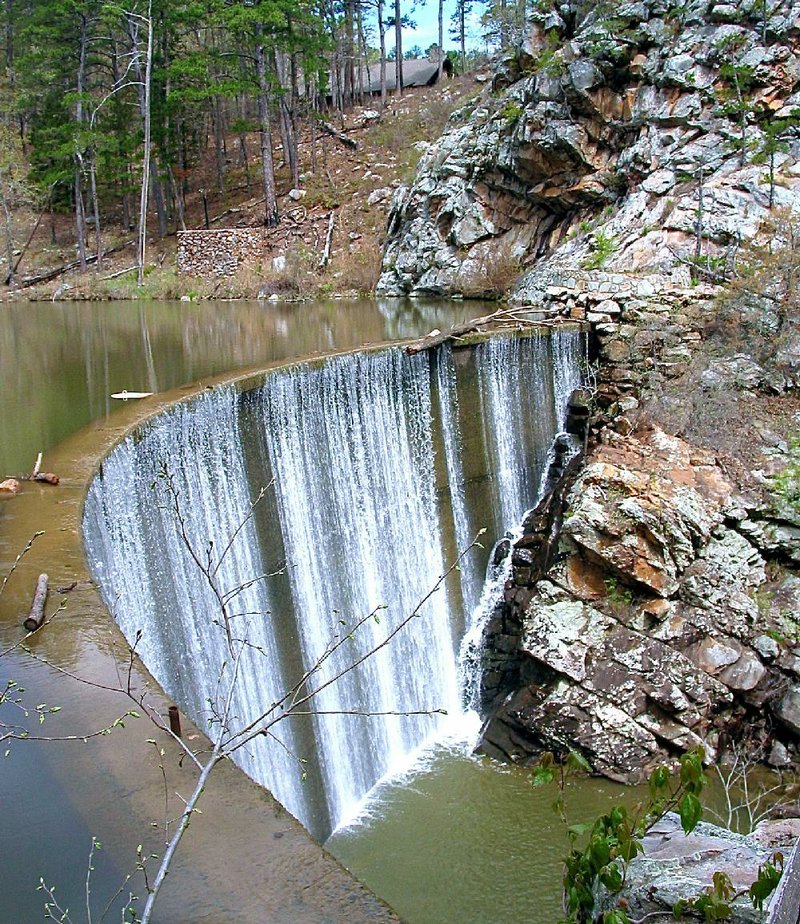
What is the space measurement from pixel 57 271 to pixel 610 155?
54.2ft

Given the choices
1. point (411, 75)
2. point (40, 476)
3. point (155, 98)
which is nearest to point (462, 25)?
point (411, 75)

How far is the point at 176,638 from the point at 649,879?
15.9ft

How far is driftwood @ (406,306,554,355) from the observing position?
32.5ft

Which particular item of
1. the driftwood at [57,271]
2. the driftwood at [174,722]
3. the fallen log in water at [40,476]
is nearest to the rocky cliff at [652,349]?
the fallen log in water at [40,476]

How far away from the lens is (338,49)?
3098 cm

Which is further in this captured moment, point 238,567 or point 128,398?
point 128,398

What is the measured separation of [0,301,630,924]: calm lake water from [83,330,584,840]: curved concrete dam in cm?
57

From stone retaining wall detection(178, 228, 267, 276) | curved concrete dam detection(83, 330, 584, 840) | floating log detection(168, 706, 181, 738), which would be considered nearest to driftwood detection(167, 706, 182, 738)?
floating log detection(168, 706, 181, 738)

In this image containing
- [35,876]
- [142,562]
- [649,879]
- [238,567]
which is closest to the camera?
[649,879]

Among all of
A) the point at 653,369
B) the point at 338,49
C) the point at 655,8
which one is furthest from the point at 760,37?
the point at 338,49

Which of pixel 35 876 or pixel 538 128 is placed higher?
pixel 538 128

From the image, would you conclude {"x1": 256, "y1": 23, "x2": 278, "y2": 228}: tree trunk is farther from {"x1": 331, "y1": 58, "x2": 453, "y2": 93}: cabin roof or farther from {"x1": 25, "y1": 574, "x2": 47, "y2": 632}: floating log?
{"x1": 25, "y1": 574, "x2": 47, "y2": 632}: floating log

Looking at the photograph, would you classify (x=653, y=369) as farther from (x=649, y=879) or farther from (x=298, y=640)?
(x=649, y=879)

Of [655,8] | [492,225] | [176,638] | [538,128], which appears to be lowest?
[176,638]
